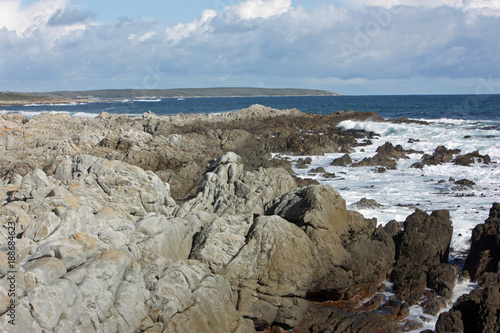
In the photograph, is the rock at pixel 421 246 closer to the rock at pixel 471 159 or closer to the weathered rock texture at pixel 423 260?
the weathered rock texture at pixel 423 260

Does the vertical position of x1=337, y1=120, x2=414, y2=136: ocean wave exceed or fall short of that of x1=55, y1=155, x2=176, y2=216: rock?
it exceeds it

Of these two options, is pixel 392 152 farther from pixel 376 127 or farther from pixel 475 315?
pixel 475 315

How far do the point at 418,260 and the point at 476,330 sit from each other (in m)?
3.72

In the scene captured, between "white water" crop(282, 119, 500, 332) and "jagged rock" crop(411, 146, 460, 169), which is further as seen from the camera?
"jagged rock" crop(411, 146, 460, 169)

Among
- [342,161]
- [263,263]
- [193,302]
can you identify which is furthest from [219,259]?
[342,161]

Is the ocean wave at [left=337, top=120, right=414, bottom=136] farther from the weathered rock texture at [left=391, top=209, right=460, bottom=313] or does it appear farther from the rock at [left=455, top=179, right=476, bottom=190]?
the weathered rock texture at [left=391, top=209, right=460, bottom=313]

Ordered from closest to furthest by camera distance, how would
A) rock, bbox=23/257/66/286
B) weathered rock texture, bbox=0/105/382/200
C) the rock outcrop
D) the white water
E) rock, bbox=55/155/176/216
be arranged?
rock, bbox=23/257/66/286 → rock, bbox=55/155/176/216 → the white water → weathered rock texture, bbox=0/105/382/200 → the rock outcrop

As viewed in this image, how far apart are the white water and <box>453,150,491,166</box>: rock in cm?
32

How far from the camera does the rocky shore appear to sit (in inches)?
277

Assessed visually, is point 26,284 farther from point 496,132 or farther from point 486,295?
point 496,132

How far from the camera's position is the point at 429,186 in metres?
20.0

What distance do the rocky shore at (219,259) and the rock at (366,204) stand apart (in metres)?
3.04

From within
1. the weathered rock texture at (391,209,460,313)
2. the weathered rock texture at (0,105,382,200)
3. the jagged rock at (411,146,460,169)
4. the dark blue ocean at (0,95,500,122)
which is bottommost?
the weathered rock texture at (391,209,460,313)

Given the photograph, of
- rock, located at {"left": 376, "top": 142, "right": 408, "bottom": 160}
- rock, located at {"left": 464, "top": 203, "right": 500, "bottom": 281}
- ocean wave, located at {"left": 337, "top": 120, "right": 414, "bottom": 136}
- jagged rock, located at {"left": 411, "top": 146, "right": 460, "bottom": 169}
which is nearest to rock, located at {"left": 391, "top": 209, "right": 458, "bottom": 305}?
rock, located at {"left": 464, "top": 203, "right": 500, "bottom": 281}
